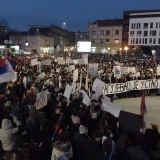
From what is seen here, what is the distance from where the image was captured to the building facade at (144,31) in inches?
3201

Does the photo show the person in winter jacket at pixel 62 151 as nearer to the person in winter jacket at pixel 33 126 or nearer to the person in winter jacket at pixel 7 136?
the person in winter jacket at pixel 7 136

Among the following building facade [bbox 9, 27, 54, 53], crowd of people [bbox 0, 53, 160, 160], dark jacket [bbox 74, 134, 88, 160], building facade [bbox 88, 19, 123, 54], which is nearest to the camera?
crowd of people [bbox 0, 53, 160, 160]

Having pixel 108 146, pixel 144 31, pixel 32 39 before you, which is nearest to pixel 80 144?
pixel 108 146

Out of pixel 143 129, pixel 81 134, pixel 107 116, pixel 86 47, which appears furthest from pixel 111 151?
pixel 86 47

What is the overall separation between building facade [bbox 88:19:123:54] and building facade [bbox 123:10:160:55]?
5652mm

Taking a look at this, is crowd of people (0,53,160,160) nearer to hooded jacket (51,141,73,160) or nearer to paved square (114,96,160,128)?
hooded jacket (51,141,73,160)

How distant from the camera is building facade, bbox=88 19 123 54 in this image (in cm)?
9195

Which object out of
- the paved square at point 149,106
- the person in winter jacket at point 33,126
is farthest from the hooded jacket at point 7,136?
the paved square at point 149,106

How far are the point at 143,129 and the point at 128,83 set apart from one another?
11149 mm

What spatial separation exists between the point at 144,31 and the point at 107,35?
13.7 m

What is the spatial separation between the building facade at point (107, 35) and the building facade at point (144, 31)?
5.65 metres

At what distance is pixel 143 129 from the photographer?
24.9 feet

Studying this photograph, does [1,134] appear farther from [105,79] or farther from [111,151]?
[105,79]

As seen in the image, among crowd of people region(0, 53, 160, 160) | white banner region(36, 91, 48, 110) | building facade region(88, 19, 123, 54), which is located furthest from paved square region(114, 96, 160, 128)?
building facade region(88, 19, 123, 54)
